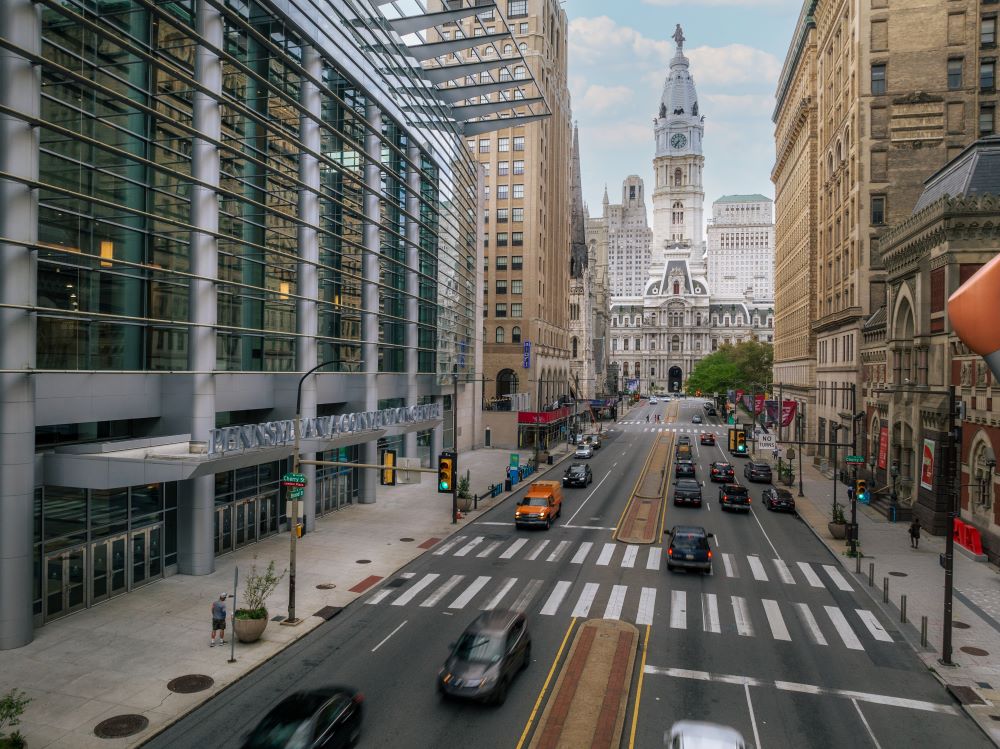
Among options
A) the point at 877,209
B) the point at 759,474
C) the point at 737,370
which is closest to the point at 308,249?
the point at 759,474

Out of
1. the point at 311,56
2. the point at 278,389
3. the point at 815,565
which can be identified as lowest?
the point at 815,565

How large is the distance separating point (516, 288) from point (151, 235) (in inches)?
2136

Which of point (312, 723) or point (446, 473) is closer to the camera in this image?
point (312, 723)

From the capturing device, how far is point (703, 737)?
11.4 m

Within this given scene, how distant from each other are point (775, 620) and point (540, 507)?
566 inches

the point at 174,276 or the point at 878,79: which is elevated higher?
the point at 878,79

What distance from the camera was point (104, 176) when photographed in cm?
2170

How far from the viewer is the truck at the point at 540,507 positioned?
32781 millimetres

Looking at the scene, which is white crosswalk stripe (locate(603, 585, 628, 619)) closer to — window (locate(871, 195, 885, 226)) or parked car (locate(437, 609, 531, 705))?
parked car (locate(437, 609, 531, 705))

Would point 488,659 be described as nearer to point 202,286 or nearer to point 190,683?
point 190,683

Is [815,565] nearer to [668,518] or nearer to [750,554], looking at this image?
[750,554]

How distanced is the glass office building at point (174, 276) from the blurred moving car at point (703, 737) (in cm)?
1421

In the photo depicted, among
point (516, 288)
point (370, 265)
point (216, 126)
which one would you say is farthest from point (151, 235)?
point (516, 288)

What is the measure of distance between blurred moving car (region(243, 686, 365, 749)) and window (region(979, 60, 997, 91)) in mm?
59064
